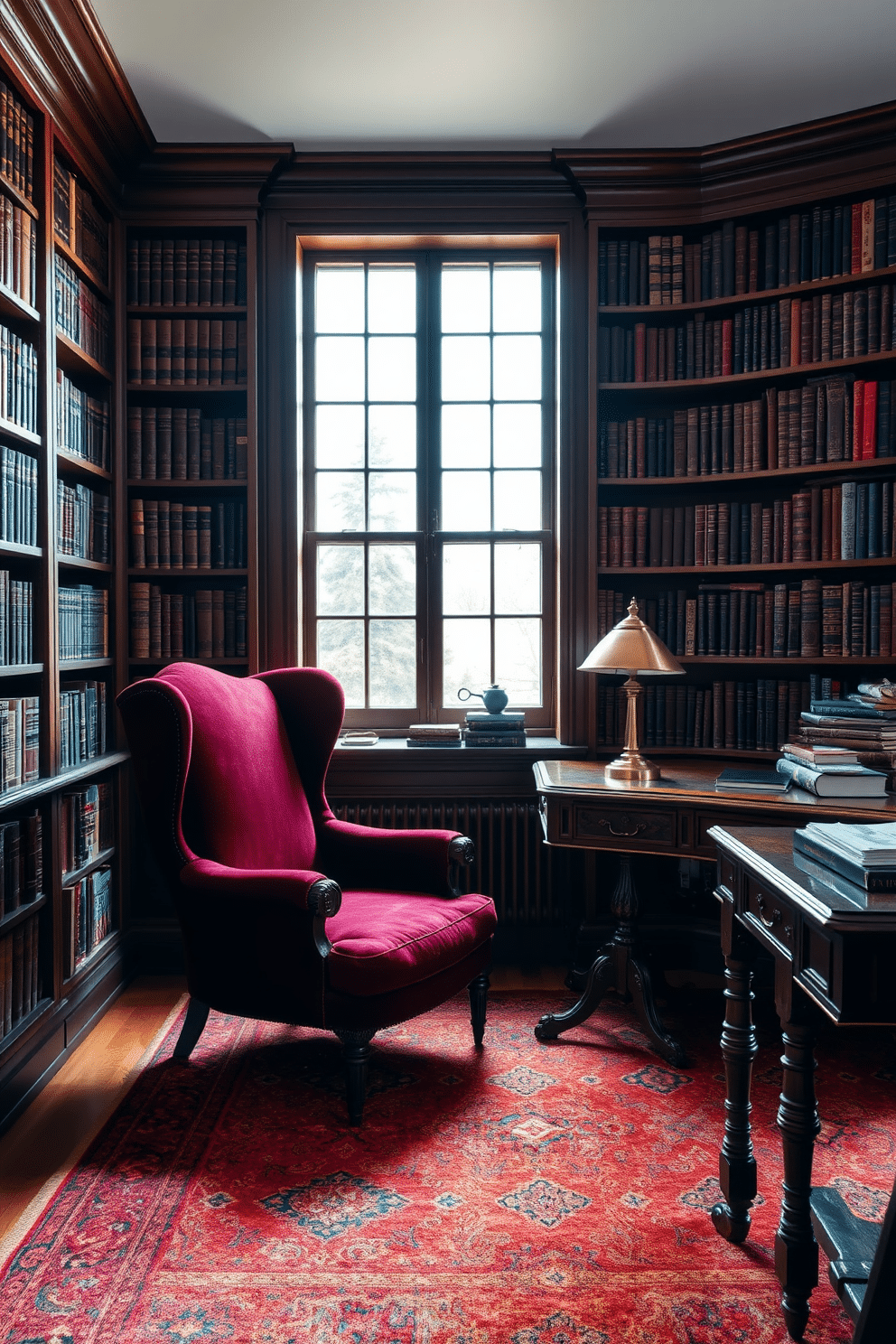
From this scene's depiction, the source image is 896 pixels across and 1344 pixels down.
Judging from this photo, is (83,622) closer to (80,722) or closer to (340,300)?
(80,722)

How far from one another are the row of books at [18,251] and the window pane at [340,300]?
4.34ft

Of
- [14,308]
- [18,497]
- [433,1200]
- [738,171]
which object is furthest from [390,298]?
[433,1200]

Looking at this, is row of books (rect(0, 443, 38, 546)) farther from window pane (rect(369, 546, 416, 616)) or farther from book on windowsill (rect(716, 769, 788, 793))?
book on windowsill (rect(716, 769, 788, 793))

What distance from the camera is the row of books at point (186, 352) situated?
356 cm

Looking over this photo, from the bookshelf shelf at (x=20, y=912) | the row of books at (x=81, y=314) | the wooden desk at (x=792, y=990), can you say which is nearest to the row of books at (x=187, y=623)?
the row of books at (x=81, y=314)

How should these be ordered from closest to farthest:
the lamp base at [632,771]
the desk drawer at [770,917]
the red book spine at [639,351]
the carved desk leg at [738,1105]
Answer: the desk drawer at [770,917] → the carved desk leg at [738,1105] → the lamp base at [632,771] → the red book spine at [639,351]

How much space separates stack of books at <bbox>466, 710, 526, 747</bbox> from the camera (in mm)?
3559

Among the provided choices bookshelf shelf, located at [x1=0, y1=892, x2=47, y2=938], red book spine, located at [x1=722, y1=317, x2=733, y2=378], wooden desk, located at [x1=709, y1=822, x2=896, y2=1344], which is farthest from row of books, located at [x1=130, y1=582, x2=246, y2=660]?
wooden desk, located at [x1=709, y1=822, x2=896, y2=1344]

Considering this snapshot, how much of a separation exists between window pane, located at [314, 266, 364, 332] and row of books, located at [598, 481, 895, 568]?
134cm

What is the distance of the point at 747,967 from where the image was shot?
1.96 metres

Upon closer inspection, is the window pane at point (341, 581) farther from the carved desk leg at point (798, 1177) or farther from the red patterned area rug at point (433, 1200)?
the carved desk leg at point (798, 1177)

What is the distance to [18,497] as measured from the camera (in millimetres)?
2623

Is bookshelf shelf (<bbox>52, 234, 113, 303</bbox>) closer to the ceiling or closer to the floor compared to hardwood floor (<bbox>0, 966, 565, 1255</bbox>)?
closer to the ceiling

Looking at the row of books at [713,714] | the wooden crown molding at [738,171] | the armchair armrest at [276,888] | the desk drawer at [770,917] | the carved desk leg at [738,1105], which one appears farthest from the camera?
the row of books at [713,714]
